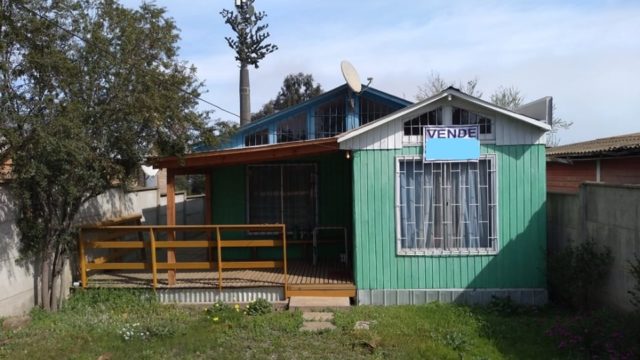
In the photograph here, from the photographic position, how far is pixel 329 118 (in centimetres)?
1276

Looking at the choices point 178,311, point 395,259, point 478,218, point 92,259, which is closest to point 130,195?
point 92,259

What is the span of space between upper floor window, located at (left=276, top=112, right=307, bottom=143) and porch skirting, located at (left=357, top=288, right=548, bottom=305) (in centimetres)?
496

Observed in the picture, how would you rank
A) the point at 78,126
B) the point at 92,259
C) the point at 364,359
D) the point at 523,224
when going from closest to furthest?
the point at 364,359 → the point at 78,126 → the point at 523,224 → the point at 92,259

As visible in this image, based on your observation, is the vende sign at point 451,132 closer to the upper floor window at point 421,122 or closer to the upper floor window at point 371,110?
the upper floor window at point 421,122

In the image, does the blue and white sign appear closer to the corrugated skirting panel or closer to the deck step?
the deck step

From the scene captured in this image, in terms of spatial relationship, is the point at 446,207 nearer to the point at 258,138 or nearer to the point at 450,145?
the point at 450,145

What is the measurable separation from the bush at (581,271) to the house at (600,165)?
10.6 ft

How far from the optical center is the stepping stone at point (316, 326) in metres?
7.58

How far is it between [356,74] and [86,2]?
5239 mm

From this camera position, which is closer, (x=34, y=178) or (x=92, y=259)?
(x=34, y=178)

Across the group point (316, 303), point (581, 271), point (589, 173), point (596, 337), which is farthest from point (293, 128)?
point (596, 337)

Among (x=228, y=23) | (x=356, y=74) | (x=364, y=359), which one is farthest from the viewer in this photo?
(x=228, y=23)

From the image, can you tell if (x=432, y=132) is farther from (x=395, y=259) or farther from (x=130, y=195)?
(x=130, y=195)

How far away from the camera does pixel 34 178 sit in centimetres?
771
